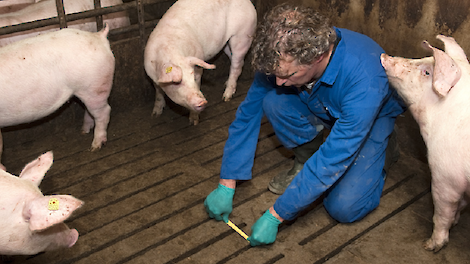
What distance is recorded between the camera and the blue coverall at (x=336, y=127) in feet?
8.18

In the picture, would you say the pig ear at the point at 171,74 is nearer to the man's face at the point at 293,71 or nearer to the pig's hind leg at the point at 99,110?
the pig's hind leg at the point at 99,110

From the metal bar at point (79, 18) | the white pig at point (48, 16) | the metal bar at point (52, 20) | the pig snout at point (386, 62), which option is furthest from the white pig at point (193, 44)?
the pig snout at point (386, 62)

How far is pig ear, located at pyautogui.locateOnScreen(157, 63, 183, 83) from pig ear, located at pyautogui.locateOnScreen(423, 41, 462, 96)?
71.1 inches

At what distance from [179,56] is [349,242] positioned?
187 cm

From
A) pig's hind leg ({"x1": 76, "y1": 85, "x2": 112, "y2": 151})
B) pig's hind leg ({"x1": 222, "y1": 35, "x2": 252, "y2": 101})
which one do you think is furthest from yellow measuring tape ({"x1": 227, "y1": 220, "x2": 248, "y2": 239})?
pig's hind leg ({"x1": 222, "y1": 35, "x2": 252, "y2": 101})

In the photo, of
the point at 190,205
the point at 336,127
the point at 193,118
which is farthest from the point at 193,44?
the point at 336,127

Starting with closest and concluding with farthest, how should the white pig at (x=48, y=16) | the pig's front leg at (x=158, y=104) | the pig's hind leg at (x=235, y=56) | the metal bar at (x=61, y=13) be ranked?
the metal bar at (x=61, y=13), the white pig at (x=48, y=16), the pig's front leg at (x=158, y=104), the pig's hind leg at (x=235, y=56)

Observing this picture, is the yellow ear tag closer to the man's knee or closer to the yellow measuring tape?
the yellow measuring tape

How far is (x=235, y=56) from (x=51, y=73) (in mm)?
1756

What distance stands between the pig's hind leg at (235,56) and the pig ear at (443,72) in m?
2.27

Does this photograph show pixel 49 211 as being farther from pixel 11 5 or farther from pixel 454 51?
pixel 11 5

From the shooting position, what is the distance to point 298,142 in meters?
3.21

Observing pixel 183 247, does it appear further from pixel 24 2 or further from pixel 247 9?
pixel 24 2

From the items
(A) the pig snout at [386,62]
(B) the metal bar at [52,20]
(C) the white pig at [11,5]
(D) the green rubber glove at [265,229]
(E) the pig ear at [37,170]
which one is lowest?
(D) the green rubber glove at [265,229]
